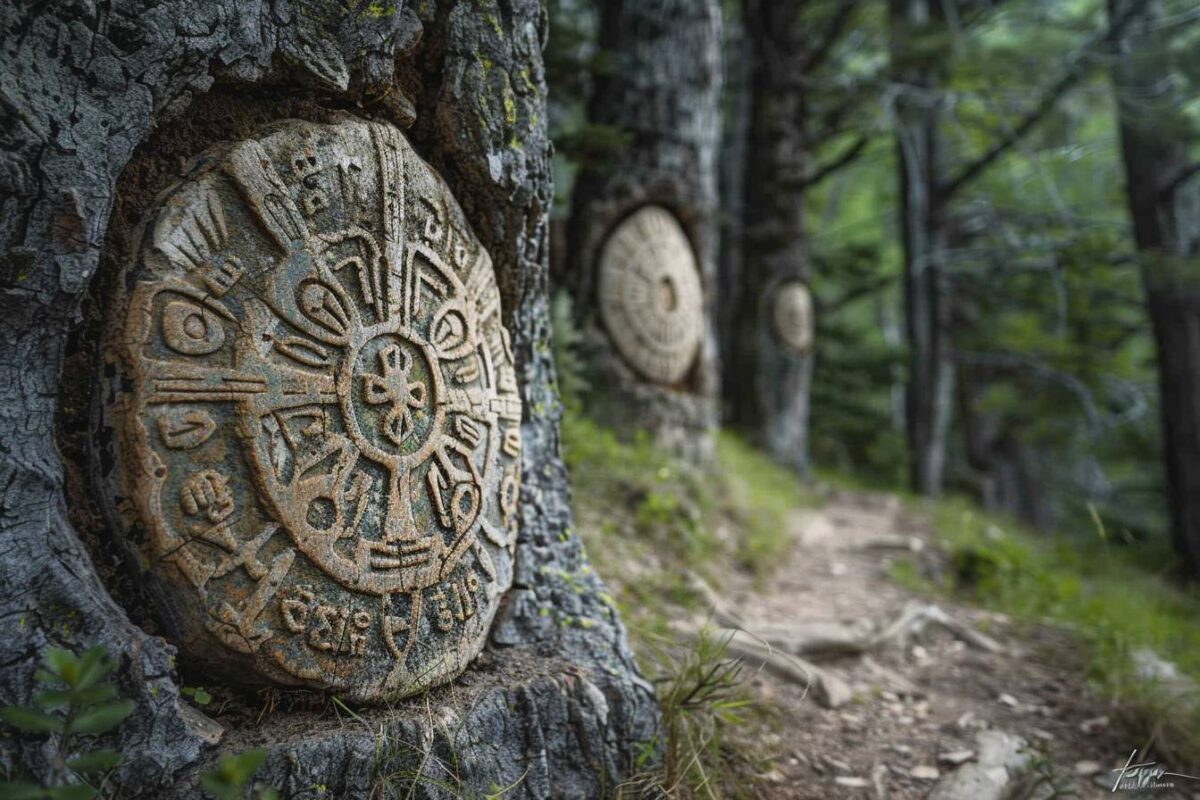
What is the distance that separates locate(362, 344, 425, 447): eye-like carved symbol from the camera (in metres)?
2.03

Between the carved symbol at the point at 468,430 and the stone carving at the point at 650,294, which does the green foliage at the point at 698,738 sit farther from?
the stone carving at the point at 650,294

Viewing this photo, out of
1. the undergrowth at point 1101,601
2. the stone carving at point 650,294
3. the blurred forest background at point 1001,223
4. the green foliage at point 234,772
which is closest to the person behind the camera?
the green foliage at point 234,772

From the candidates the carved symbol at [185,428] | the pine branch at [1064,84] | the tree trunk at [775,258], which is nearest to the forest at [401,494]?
the carved symbol at [185,428]

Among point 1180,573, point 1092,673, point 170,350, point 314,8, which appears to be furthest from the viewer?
point 1180,573

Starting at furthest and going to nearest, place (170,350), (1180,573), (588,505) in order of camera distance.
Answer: (1180,573)
(588,505)
(170,350)

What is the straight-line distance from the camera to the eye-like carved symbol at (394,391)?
2.03 meters

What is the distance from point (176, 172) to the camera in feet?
6.25

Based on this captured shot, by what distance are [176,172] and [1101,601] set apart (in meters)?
5.21

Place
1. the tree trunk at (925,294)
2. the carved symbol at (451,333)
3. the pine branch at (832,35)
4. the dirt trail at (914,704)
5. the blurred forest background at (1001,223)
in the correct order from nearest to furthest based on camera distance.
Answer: the carved symbol at (451,333)
the dirt trail at (914,704)
the blurred forest background at (1001,223)
the tree trunk at (925,294)
the pine branch at (832,35)

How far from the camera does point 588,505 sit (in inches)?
175

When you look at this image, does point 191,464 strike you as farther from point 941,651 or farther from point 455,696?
point 941,651

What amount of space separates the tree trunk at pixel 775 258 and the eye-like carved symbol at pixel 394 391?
690 cm

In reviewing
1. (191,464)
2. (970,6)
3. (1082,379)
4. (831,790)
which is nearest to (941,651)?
(831,790)

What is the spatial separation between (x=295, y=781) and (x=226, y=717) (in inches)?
9.1
